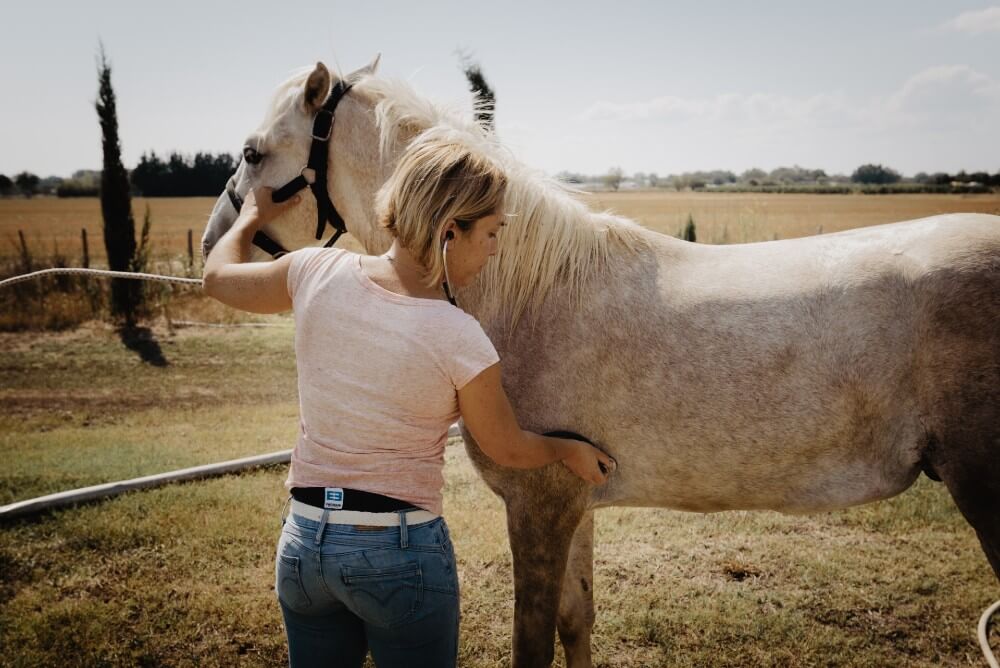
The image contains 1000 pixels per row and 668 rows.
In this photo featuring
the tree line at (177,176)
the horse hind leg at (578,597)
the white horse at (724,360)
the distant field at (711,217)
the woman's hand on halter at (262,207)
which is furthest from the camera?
the tree line at (177,176)

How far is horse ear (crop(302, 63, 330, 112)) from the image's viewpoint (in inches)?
97.3

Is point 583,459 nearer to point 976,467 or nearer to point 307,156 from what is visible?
point 976,467

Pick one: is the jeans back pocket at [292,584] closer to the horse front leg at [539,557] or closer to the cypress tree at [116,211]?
the horse front leg at [539,557]

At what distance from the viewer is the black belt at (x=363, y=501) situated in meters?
1.50

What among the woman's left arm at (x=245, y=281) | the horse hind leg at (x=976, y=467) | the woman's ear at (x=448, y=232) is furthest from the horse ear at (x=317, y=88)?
the horse hind leg at (x=976, y=467)

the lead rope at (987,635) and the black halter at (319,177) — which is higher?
the black halter at (319,177)

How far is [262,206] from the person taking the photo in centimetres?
249

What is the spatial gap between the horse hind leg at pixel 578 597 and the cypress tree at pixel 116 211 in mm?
12252

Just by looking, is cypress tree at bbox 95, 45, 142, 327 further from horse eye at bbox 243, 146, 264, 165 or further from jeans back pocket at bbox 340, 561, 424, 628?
jeans back pocket at bbox 340, 561, 424, 628

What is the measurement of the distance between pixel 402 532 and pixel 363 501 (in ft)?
0.41

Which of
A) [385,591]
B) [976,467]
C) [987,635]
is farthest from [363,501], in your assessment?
[987,635]

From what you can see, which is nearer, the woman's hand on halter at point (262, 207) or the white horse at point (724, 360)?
the white horse at point (724, 360)

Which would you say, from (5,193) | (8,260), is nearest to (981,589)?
(8,260)

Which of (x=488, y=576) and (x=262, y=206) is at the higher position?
(x=262, y=206)
